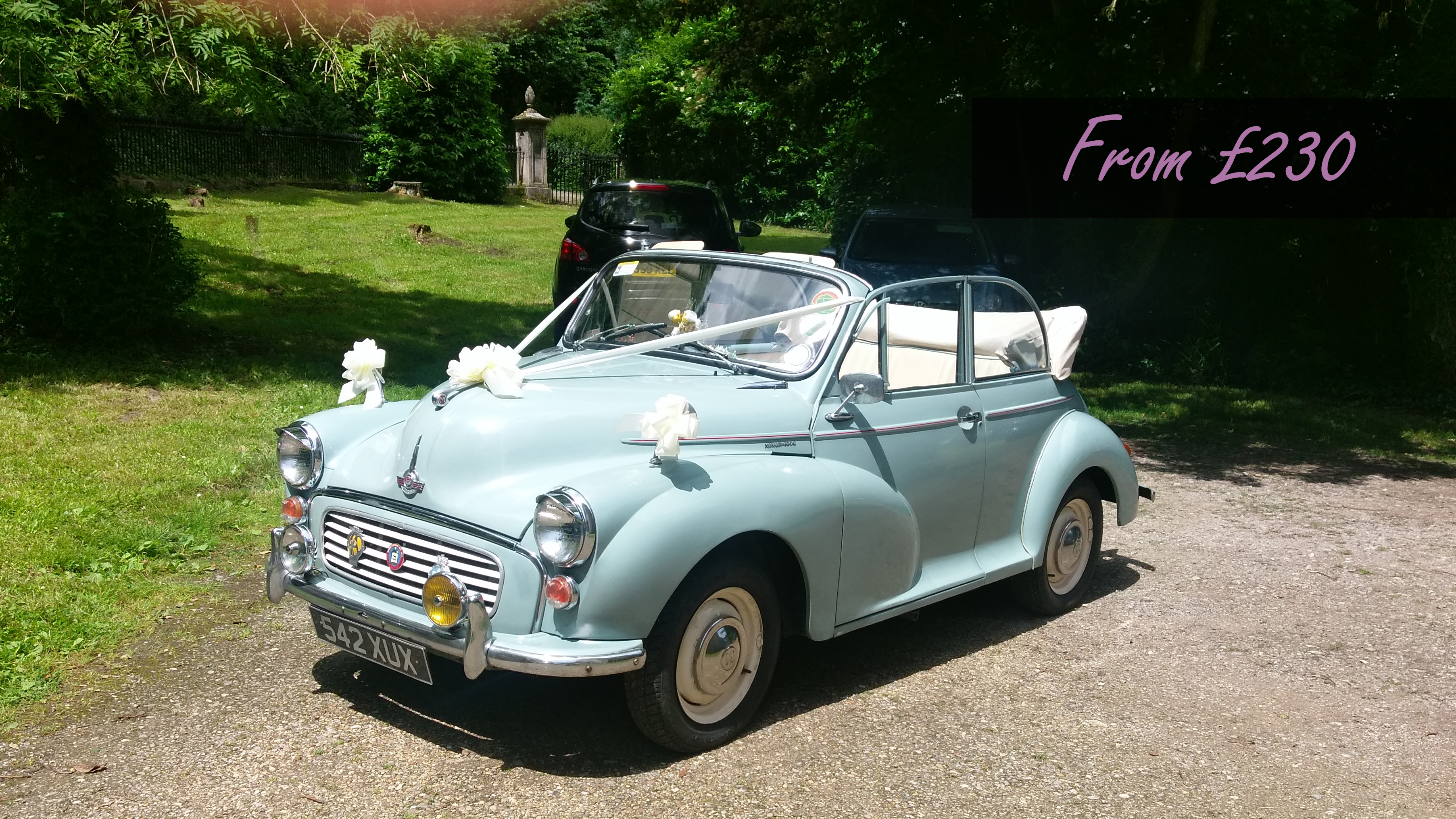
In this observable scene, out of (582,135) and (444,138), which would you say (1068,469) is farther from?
(582,135)

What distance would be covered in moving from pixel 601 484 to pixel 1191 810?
2291mm

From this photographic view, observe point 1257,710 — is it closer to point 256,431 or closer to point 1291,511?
point 1291,511

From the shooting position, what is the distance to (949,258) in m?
12.3

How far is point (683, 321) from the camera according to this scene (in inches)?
212

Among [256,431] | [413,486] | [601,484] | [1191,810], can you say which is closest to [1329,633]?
[1191,810]

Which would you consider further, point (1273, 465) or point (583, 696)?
point (1273, 465)

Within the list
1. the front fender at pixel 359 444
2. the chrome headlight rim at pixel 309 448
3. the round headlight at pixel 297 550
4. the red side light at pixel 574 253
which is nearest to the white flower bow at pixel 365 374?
the front fender at pixel 359 444

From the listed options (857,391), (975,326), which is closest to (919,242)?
(975,326)

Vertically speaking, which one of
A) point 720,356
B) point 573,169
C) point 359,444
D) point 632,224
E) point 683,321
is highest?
point 573,169

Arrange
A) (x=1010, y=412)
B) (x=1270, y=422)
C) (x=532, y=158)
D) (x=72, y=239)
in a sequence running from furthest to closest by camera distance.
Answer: (x=532, y=158) < (x=1270, y=422) < (x=72, y=239) < (x=1010, y=412)

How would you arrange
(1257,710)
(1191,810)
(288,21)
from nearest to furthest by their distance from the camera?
(1191,810)
(1257,710)
(288,21)

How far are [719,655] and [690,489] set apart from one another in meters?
0.62

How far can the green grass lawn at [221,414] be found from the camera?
5691 mm

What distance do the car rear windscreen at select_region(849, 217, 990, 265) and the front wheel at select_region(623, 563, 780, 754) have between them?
841cm
